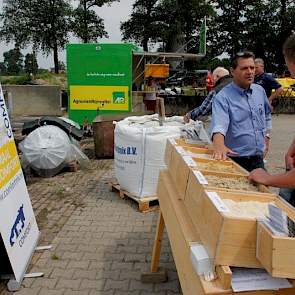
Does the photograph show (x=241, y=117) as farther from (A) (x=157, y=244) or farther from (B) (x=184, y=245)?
(B) (x=184, y=245)

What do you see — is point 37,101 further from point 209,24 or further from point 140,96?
point 209,24

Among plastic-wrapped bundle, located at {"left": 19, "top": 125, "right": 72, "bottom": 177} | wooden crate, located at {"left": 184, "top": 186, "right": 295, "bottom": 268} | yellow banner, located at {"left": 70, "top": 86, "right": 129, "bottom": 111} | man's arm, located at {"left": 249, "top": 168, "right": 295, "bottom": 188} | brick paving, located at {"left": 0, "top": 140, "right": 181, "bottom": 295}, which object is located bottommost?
brick paving, located at {"left": 0, "top": 140, "right": 181, "bottom": 295}

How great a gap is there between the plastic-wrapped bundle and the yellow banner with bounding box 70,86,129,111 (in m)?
3.18

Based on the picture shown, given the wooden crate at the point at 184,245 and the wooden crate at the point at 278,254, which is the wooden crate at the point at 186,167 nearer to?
the wooden crate at the point at 184,245

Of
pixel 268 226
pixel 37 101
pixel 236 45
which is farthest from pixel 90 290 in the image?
pixel 236 45

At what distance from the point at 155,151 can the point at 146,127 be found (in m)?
0.39

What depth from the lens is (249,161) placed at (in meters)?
3.65

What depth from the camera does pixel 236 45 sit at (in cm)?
3566

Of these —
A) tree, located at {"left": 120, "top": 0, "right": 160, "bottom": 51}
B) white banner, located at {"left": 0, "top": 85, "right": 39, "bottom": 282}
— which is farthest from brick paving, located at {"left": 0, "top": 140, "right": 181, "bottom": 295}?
tree, located at {"left": 120, "top": 0, "right": 160, "bottom": 51}

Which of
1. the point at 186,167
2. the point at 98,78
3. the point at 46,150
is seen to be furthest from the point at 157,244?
the point at 98,78

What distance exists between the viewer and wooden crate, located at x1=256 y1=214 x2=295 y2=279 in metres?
1.40

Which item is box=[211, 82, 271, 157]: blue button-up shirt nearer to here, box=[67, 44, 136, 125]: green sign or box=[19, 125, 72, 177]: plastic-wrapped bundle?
box=[19, 125, 72, 177]: plastic-wrapped bundle

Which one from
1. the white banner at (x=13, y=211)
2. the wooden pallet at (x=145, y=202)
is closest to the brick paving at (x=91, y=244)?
the wooden pallet at (x=145, y=202)

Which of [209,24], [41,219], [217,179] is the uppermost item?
[209,24]
